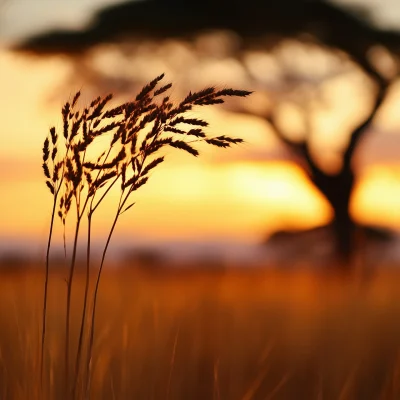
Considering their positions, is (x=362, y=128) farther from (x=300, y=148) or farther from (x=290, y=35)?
(x=290, y=35)

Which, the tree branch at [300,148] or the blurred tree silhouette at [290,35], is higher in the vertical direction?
the blurred tree silhouette at [290,35]

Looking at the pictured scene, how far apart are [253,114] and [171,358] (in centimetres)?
493

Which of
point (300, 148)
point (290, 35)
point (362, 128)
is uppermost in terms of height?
point (290, 35)

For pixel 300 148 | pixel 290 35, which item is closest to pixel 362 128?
pixel 300 148

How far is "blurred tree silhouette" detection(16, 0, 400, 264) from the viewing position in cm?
736

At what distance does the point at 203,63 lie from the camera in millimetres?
7590

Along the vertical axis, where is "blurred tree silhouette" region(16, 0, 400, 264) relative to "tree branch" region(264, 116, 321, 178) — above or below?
above

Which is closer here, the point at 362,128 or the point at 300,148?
the point at 362,128

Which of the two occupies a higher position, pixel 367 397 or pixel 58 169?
pixel 58 169

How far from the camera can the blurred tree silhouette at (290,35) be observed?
7.36 m

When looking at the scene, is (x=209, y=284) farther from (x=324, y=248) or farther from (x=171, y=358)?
(x=324, y=248)

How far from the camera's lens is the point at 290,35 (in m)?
7.60

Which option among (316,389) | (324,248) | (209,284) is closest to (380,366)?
(316,389)

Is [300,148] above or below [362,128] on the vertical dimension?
below
